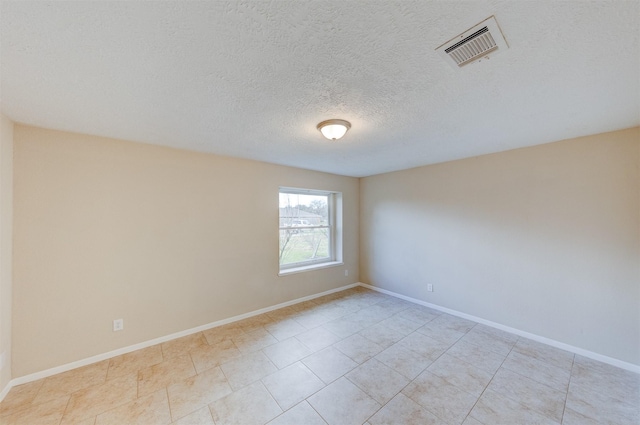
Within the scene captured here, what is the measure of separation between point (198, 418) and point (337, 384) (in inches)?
43.4

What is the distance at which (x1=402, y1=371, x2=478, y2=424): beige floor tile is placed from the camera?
1.78 m

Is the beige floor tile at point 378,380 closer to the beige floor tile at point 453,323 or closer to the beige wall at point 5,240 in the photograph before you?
the beige floor tile at point 453,323

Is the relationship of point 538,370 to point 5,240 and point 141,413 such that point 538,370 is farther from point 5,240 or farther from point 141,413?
point 5,240

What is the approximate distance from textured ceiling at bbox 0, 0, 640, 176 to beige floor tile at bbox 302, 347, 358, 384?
93.3 inches

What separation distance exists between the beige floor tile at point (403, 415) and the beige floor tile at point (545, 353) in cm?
162

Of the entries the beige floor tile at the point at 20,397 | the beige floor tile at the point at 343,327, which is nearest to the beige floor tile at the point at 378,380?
the beige floor tile at the point at 343,327

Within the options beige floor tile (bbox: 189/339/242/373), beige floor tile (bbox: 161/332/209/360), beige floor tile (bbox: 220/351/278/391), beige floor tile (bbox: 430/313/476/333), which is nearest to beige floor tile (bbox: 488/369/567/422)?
beige floor tile (bbox: 430/313/476/333)

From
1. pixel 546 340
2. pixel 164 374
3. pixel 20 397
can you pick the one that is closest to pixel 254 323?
pixel 164 374

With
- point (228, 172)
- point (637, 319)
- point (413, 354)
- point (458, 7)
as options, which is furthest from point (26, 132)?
point (637, 319)

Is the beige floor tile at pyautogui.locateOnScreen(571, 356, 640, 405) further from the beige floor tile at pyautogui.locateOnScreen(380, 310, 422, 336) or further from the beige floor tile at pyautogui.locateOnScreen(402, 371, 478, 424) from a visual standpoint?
the beige floor tile at pyautogui.locateOnScreen(380, 310, 422, 336)

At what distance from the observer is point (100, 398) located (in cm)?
192

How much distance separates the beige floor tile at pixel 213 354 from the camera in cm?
236

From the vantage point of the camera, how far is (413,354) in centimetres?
254

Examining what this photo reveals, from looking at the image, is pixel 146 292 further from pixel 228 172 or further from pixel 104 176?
pixel 228 172
